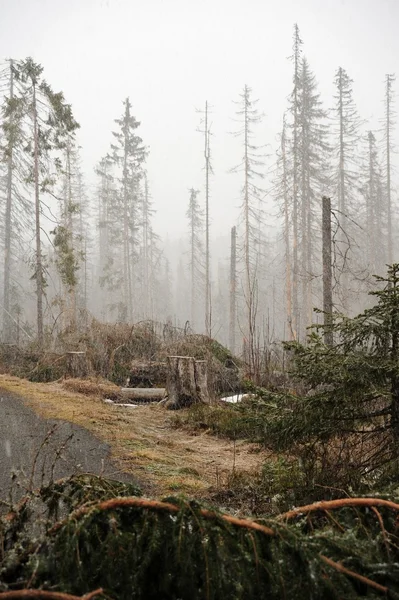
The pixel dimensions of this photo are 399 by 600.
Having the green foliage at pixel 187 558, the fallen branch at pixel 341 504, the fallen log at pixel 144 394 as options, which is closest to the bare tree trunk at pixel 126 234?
the fallen log at pixel 144 394

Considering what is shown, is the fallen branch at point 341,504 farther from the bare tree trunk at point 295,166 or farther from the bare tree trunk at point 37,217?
the bare tree trunk at point 295,166

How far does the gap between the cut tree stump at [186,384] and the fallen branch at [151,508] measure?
7.80 meters

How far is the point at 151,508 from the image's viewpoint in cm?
129

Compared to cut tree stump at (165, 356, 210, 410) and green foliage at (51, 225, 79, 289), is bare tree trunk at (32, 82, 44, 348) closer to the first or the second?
green foliage at (51, 225, 79, 289)

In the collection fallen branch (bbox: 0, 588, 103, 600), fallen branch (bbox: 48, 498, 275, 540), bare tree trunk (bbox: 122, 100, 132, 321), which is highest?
bare tree trunk (bbox: 122, 100, 132, 321)

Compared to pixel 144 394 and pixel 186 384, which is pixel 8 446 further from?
pixel 144 394

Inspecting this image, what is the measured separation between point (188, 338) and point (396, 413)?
9765 mm

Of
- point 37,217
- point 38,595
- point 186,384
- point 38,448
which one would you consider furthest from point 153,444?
point 37,217

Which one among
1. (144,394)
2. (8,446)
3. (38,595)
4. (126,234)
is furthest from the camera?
(126,234)

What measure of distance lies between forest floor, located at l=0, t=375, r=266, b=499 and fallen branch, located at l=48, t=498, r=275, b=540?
1848 millimetres

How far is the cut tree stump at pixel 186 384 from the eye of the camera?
904cm

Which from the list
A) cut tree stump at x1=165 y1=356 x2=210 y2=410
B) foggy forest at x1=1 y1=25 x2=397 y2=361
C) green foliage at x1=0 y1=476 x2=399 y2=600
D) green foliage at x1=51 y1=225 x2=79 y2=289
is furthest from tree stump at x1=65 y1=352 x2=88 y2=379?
green foliage at x1=0 y1=476 x2=399 y2=600

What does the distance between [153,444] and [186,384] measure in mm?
3181

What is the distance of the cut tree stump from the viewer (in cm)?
904
